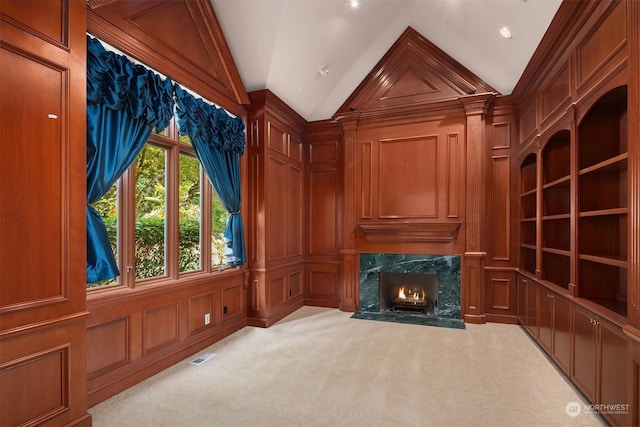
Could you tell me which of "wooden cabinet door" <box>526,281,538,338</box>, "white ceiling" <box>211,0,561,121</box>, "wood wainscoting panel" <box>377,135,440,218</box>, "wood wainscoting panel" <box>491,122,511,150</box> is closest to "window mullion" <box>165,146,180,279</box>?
Result: "white ceiling" <box>211,0,561,121</box>

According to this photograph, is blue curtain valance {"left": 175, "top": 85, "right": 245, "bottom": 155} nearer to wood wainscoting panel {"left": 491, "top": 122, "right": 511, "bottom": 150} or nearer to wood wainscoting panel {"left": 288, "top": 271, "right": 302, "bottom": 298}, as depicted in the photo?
wood wainscoting panel {"left": 288, "top": 271, "right": 302, "bottom": 298}

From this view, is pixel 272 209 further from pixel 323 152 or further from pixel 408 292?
pixel 408 292

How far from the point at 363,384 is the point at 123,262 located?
2.35 meters

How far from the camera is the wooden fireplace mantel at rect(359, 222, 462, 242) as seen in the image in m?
4.53

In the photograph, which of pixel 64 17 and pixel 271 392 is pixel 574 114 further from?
pixel 64 17

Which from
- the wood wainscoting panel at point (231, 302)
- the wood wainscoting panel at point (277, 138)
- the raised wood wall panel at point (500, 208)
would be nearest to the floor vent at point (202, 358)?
the wood wainscoting panel at point (231, 302)

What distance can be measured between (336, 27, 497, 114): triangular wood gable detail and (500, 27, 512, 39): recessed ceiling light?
3.01 feet

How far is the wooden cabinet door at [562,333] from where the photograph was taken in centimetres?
273

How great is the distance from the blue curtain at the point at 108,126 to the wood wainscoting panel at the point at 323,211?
309cm

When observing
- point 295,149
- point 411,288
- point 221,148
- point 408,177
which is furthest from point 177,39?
point 411,288

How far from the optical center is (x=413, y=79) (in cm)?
485

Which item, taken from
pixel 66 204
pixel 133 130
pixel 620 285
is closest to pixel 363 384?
pixel 620 285

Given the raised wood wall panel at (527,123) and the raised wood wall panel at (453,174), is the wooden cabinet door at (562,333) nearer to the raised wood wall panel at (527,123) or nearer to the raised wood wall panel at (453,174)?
the raised wood wall panel at (453,174)

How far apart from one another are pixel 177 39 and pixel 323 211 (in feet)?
10.5
